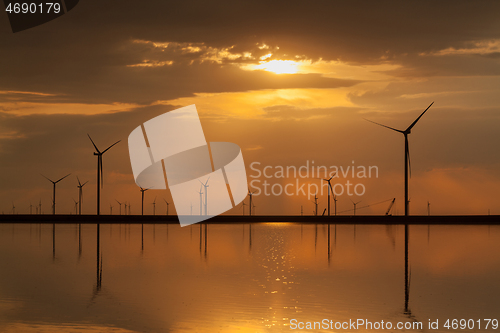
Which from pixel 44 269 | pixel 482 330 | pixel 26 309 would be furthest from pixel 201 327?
pixel 44 269

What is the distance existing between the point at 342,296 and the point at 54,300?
12094mm

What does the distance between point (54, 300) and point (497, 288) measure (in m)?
20.4

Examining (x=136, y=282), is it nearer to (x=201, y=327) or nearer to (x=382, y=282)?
(x=201, y=327)

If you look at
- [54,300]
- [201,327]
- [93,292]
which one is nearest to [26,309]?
[54,300]

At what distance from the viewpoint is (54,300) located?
2272 centimetres

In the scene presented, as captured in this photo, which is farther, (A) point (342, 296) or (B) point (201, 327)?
(A) point (342, 296)

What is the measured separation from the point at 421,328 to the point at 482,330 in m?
1.96

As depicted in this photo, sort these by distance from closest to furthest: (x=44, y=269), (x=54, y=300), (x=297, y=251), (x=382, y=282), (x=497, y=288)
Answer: (x=54, y=300)
(x=497, y=288)
(x=382, y=282)
(x=44, y=269)
(x=297, y=251)

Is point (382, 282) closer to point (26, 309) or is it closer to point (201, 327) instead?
point (201, 327)

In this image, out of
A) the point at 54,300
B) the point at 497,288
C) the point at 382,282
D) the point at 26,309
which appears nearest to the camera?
the point at 26,309

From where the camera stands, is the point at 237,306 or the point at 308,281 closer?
the point at 237,306

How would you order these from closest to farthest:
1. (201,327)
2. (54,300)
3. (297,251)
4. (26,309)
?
1. (201,327)
2. (26,309)
3. (54,300)
4. (297,251)

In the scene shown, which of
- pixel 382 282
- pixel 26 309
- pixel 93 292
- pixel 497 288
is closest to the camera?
pixel 26 309

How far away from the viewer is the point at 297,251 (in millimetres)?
48438
